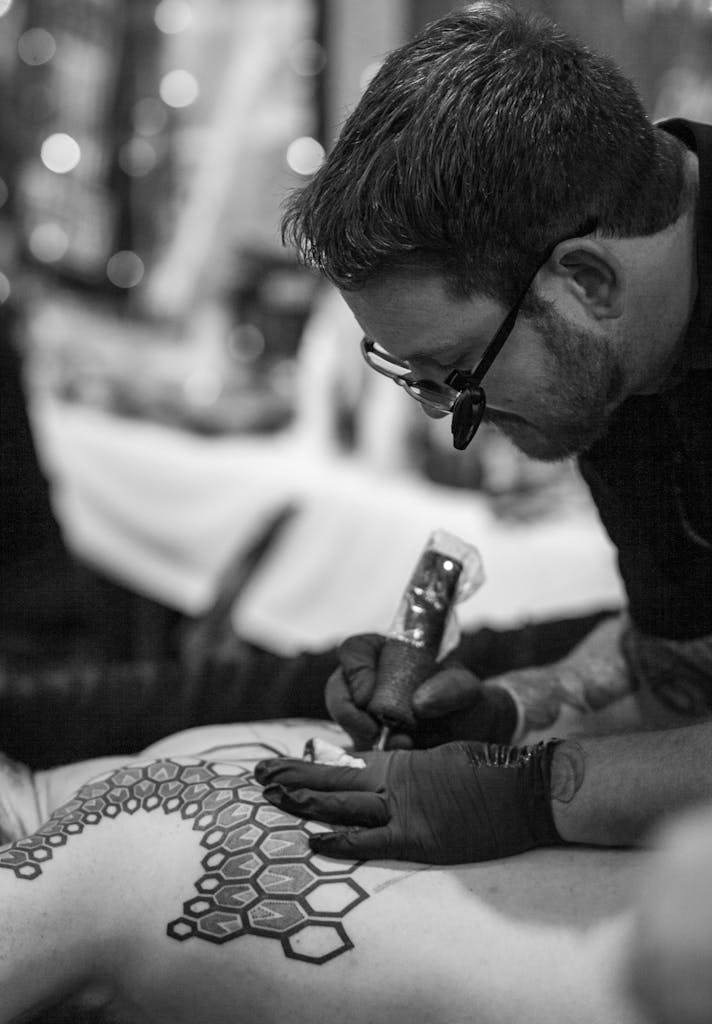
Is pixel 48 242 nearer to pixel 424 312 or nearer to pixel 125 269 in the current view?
pixel 125 269

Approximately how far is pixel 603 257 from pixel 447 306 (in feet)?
0.59

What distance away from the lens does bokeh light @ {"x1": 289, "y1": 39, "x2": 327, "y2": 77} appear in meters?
3.83

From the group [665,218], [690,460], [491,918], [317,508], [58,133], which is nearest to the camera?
[491,918]

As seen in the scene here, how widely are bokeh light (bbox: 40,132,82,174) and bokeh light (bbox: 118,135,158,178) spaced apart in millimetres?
193

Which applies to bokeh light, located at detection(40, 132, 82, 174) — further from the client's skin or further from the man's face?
the client's skin

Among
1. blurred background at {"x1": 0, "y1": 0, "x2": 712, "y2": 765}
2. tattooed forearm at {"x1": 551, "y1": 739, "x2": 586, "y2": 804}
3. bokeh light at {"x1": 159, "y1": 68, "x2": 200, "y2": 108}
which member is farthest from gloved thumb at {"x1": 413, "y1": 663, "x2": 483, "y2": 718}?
bokeh light at {"x1": 159, "y1": 68, "x2": 200, "y2": 108}

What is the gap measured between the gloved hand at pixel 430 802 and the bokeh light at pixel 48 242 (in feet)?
11.9

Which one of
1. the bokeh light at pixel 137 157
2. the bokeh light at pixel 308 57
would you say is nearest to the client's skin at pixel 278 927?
the bokeh light at pixel 308 57

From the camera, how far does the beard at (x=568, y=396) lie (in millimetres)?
1191

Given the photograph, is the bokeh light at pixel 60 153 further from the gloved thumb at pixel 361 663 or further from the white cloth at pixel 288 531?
the gloved thumb at pixel 361 663

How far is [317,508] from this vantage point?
9.16ft

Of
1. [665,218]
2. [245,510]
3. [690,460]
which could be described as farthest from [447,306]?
[245,510]

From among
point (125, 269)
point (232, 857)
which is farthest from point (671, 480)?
point (125, 269)

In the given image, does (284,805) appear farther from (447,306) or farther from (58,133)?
(58,133)
